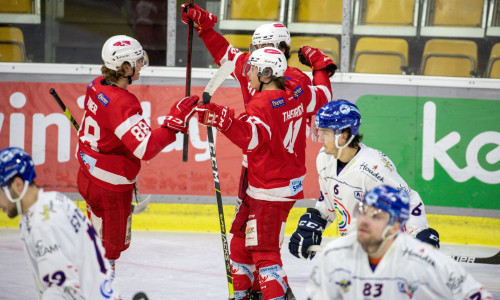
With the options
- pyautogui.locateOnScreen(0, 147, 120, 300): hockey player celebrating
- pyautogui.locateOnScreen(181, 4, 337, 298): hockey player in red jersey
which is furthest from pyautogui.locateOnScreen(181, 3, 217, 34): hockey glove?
pyautogui.locateOnScreen(0, 147, 120, 300): hockey player celebrating

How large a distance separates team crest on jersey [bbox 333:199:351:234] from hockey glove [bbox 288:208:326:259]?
0.34 ft

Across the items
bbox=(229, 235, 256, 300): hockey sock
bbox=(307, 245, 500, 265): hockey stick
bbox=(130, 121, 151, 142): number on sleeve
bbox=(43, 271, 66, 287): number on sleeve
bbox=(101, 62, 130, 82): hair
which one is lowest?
bbox=(229, 235, 256, 300): hockey sock

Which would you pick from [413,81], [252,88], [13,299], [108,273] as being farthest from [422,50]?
[108,273]

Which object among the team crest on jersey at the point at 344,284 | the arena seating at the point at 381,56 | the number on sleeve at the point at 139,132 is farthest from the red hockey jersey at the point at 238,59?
the team crest on jersey at the point at 344,284

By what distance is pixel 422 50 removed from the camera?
21.4ft

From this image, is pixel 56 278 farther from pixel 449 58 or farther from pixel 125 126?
pixel 449 58

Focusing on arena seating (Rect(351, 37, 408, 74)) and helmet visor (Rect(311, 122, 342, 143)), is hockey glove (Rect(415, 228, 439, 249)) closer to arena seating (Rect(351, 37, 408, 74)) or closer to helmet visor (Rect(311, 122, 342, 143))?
helmet visor (Rect(311, 122, 342, 143))

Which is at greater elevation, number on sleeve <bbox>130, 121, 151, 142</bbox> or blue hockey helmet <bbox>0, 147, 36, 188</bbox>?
blue hockey helmet <bbox>0, 147, 36, 188</bbox>

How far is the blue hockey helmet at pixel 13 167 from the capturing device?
273cm

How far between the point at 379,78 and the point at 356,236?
386 cm

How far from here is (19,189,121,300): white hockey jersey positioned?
264cm

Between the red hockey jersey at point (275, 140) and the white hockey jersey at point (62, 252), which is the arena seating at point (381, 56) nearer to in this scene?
the red hockey jersey at point (275, 140)

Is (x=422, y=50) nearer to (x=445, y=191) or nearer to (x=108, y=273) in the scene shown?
(x=445, y=191)

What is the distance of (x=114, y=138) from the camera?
4258 millimetres
